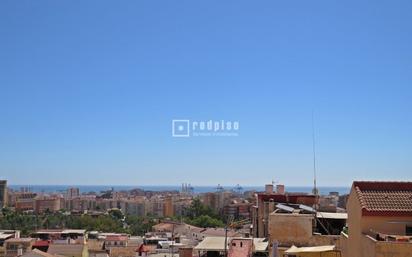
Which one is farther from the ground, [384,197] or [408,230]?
[384,197]

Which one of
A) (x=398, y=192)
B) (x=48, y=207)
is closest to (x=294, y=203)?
(x=398, y=192)

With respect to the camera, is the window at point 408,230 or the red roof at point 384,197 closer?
the window at point 408,230

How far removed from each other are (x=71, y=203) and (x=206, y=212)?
6614 cm

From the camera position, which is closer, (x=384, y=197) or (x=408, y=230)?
(x=408, y=230)

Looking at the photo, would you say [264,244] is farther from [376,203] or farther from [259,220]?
[376,203]

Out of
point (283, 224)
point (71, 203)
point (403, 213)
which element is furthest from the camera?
point (71, 203)

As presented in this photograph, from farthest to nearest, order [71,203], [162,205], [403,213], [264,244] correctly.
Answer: [71,203]
[162,205]
[264,244]
[403,213]

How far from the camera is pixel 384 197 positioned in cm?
973

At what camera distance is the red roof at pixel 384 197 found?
927cm

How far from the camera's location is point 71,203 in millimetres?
139750

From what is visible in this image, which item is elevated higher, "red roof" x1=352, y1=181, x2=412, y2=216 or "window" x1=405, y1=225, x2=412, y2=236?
"red roof" x1=352, y1=181, x2=412, y2=216

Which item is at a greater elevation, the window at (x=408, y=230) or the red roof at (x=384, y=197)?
the red roof at (x=384, y=197)

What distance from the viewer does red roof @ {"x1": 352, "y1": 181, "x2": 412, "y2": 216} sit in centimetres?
927

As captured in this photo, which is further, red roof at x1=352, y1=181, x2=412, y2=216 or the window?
red roof at x1=352, y1=181, x2=412, y2=216
